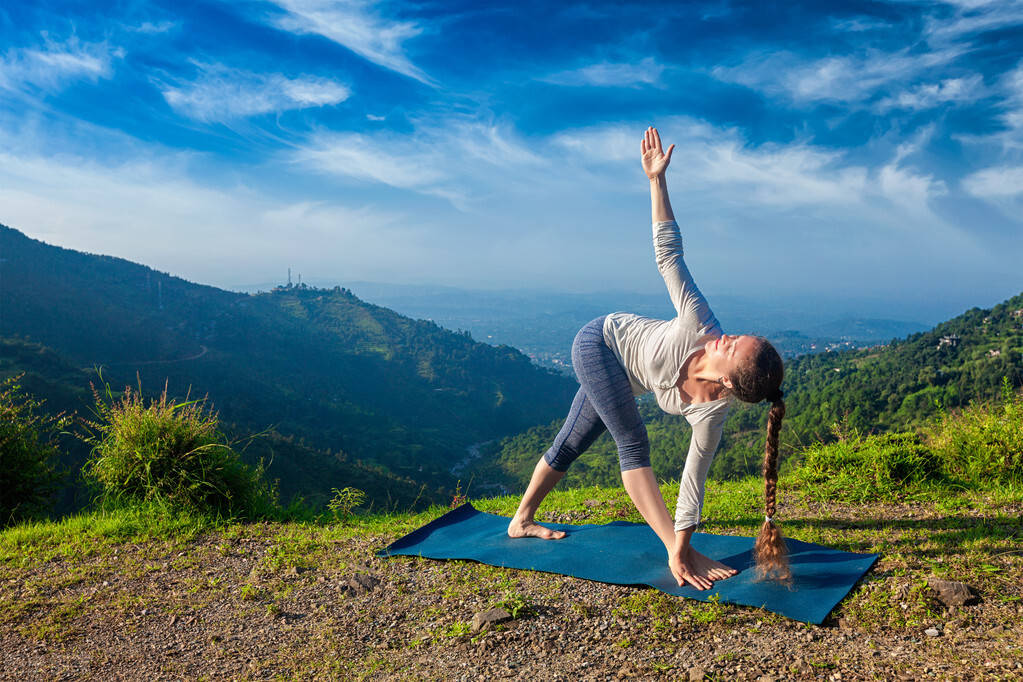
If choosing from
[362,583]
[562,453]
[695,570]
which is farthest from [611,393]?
[362,583]

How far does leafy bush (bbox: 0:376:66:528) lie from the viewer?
5172 mm

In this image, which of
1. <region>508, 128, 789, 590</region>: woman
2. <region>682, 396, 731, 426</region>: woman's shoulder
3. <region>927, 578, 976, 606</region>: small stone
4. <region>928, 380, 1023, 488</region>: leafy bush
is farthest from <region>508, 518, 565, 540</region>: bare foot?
<region>928, 380, 1023, 488</region>: leafy bush

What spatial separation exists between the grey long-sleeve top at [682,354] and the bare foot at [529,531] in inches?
42.0

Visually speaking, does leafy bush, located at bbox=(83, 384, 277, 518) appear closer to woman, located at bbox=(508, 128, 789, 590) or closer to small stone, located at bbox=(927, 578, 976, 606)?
woman, located at bbox=(508, 128, 789, 590)

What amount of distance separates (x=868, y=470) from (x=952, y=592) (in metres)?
2.21

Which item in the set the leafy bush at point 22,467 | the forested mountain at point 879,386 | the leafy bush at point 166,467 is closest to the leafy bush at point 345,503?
the leafy bush at point 166,467

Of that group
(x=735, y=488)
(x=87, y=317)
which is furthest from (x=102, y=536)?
(x=87, y=317)

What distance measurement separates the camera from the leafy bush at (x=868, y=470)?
15.4 ft

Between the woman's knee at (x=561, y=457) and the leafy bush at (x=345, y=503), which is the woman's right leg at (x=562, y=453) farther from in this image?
the leafy bush at (x=345, y=503)

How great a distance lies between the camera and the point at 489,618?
2918 mm

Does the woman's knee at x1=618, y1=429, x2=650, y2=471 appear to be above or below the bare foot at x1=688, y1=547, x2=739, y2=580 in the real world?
above

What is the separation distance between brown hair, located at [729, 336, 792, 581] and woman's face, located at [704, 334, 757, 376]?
20mm

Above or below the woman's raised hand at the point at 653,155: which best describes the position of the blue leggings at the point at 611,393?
below

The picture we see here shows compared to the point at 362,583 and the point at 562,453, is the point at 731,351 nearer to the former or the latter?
the point at 562,453
